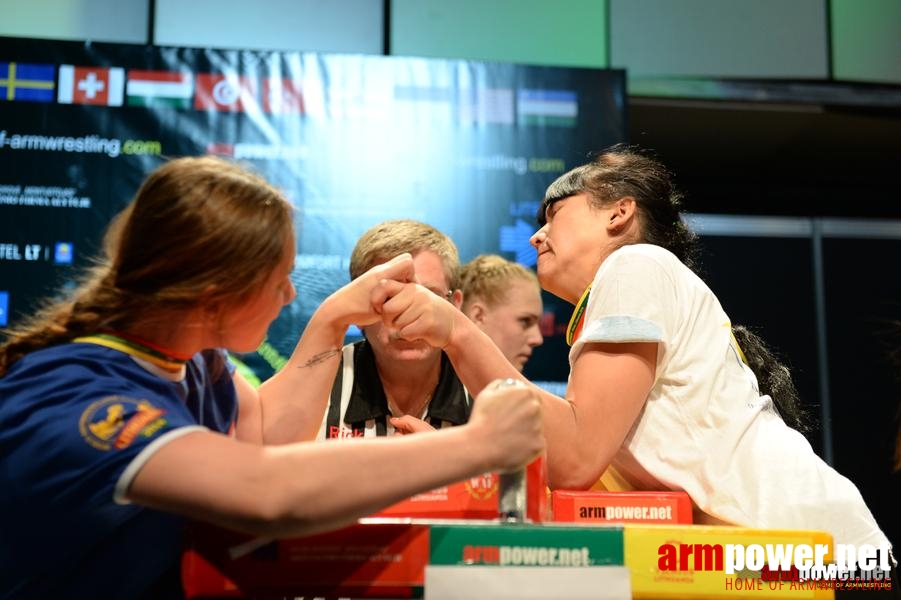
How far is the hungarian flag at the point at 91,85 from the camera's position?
13.2ft

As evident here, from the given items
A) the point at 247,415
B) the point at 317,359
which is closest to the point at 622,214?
the point at 317,359

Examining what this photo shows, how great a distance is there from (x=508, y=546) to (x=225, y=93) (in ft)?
11.0

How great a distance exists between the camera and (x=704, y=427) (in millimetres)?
1666

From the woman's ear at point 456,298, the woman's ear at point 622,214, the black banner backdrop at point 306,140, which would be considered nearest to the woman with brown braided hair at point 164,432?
the woman's ear at point 622,214

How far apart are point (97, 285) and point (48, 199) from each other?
9.33ft

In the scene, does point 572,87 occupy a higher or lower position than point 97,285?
higher

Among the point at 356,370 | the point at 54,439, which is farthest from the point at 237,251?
the point at 356,370

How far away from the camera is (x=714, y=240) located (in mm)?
5938

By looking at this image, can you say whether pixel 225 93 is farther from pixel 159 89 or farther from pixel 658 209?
pixel 658 209

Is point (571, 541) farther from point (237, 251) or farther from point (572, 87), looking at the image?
point (572, 87)

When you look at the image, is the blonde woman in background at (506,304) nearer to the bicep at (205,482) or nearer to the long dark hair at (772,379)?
the long dark hair at (772,379)

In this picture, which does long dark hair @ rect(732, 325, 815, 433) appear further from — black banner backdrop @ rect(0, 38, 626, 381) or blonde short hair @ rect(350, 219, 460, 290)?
black banner backdrop @ rect(0, 38, 626, 381)

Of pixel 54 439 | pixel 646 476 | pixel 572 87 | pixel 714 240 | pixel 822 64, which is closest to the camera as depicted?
pixel 54 439

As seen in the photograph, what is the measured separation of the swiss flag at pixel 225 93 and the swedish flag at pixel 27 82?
1.96 feet
